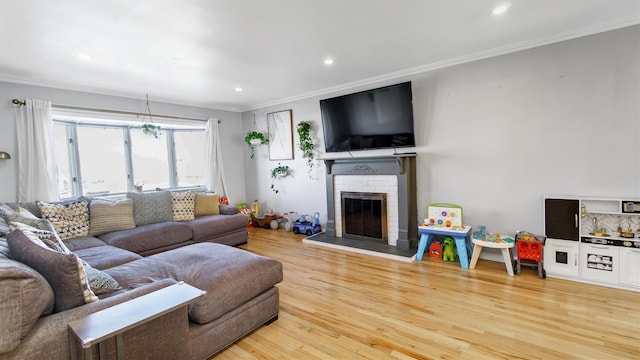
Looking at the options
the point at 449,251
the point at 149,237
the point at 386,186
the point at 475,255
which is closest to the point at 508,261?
the point at 475,255

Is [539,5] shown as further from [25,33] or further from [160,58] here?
[25,33]

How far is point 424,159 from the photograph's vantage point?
3.90 m

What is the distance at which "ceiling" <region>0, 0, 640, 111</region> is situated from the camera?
2.22 metres

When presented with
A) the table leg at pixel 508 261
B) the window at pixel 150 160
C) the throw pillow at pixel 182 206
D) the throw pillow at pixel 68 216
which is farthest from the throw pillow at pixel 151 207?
the table leg at pixel 508 261

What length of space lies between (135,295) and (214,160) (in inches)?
165

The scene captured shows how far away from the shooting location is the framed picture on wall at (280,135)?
5320mm

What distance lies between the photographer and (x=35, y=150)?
3650mm

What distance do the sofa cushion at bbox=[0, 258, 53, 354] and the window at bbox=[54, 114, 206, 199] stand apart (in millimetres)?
3677

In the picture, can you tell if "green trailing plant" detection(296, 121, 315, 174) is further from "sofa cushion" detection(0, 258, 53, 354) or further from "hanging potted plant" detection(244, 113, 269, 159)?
"sofa cushion" detection(0, 258, 53, 354)

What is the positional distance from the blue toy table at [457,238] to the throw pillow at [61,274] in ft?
10.6

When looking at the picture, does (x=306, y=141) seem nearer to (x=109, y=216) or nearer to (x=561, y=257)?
(x=109, y=216)

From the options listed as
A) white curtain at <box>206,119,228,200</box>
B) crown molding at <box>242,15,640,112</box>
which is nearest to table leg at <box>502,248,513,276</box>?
crown molding at <box>242,15,640,112</box>

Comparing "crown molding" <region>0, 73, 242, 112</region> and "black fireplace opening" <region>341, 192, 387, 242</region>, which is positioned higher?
"crown molding" <region>0, 73, 242, 112</region>

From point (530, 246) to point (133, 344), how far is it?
3.46 meters
